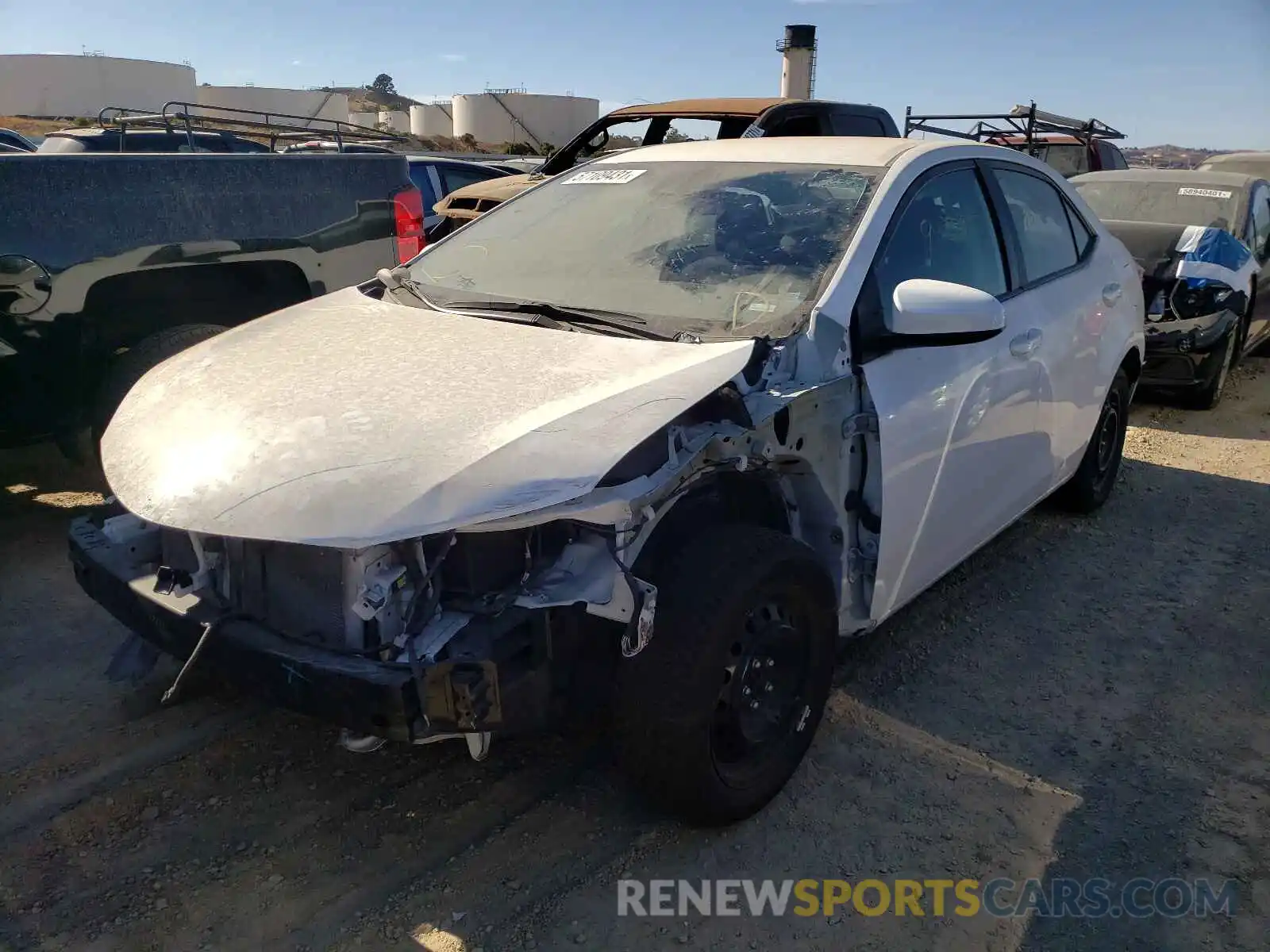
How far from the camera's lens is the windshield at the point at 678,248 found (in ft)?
9.68

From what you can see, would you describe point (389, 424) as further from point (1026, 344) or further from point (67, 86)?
point (67, 86)

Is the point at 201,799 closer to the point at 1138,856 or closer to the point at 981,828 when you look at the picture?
the point at 981,828

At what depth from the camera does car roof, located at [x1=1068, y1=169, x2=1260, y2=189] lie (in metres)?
8.26

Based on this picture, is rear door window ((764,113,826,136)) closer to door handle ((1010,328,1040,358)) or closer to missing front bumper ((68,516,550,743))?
door handle ((1010,328,1040,358))

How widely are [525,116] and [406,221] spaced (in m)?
60.4

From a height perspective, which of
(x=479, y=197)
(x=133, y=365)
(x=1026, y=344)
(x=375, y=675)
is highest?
(x=479, y=197)

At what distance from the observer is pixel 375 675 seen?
7.02 feet

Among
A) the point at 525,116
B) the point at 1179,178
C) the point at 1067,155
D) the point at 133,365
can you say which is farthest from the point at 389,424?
Answer: the point at 525,116

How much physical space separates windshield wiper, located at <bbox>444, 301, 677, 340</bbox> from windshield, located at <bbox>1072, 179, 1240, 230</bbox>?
6313 mm

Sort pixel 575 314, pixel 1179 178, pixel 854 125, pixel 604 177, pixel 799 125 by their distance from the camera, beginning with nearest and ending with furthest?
pixel 575 314, pixel 604 177, pixel 799 125, pixel 854 125, pixel 1179 178

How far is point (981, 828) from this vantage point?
2.78 metres

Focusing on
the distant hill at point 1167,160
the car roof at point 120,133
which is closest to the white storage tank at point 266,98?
the distant hill at point 1167,160

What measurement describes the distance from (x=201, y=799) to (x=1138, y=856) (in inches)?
102

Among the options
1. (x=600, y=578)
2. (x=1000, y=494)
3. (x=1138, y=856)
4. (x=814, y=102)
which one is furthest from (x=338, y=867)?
(x=814, y=102)
